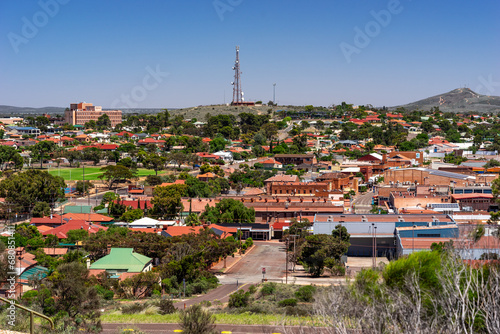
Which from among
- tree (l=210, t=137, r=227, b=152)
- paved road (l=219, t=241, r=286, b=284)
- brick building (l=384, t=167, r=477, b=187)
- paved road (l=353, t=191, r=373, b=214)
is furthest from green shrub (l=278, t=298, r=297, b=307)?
tree (l=210, t=137, r=227, b=152)

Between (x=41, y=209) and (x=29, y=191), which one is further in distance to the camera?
(x=29, y=191)

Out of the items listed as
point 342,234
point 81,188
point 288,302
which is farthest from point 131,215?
point 288,302

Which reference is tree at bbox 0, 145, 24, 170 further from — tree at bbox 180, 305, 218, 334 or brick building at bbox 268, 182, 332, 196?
tree at bbox 180, 305, 218, 334

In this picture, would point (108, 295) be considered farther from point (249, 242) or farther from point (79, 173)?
point (79, 173)

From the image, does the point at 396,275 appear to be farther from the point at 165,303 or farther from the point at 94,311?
the point at 94,311

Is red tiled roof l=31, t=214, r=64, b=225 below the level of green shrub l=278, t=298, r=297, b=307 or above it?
below

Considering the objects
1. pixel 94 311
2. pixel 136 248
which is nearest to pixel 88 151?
pixel 136 248
